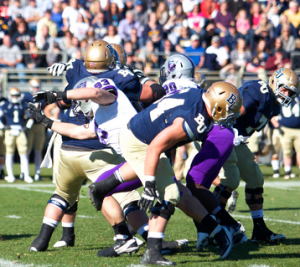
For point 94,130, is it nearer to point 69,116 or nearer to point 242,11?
point 69,116

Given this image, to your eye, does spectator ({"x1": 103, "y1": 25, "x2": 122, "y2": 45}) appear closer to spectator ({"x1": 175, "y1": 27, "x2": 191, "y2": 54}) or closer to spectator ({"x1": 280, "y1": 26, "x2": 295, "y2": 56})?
spectator ({"x1": 175, "y1": 27, "x2": 191, "y2": 54})

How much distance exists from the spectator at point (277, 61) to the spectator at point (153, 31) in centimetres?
308

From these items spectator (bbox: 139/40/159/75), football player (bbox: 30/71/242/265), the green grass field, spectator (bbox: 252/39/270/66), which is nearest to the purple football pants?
football player (bbox: 30/71/242/265)

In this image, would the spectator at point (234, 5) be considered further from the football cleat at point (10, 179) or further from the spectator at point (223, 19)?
the football cleat at point (10, 179)

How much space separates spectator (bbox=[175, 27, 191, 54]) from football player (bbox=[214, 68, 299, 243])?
29.9 feet

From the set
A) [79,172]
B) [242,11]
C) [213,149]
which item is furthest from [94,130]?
[242,11]

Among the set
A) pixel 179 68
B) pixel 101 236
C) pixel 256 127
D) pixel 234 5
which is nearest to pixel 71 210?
pixel 101 236

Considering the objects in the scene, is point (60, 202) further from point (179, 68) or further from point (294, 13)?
point (294, 13)

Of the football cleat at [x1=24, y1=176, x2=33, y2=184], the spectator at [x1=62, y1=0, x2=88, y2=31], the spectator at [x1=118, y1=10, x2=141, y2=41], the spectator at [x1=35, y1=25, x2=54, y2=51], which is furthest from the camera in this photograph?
the spectator at [x1=62, y1=0, x2=88, y2=31]

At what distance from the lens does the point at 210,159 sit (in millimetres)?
4180

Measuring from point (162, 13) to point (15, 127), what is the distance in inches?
265

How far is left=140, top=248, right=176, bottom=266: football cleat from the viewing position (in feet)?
11.7

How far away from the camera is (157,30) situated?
14164mm

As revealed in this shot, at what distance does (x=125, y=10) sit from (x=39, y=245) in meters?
12.3
